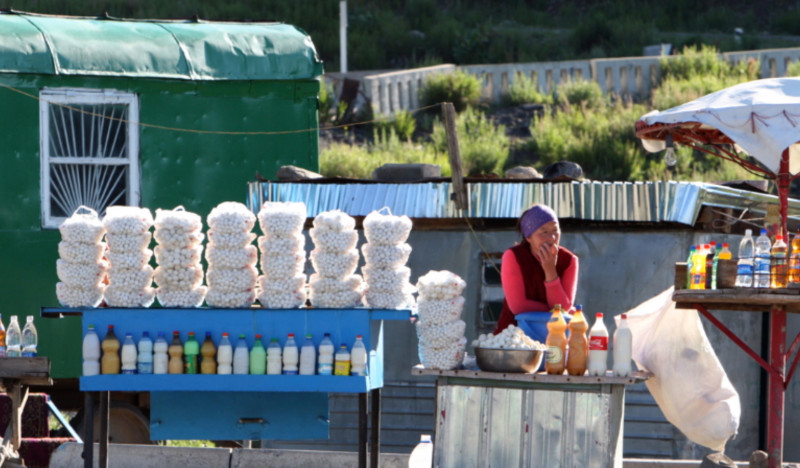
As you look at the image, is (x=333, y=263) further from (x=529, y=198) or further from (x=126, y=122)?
(x=126, y=122)

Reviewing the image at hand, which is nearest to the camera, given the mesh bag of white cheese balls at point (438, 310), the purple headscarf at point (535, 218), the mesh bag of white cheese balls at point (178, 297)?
the mesh bag of white cheese balls at point (438, 310)

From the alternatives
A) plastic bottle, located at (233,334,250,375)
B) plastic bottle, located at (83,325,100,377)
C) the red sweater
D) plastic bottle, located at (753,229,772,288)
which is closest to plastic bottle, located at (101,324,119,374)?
plastic bottle, located at (83,325,100,377)

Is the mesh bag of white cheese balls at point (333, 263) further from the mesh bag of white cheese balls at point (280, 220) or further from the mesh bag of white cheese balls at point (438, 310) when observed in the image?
the mesh bag of white cheese balls at point (438, 310)

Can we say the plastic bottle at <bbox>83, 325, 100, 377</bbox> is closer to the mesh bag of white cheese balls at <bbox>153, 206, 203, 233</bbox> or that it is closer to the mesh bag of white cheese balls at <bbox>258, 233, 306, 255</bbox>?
the mesh bag of white cheese balls at <bbox>153, 206, 203, 233</bbox>

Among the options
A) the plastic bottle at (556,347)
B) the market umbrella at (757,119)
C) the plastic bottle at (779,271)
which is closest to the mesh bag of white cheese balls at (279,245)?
the plastic bottle at (556,347)

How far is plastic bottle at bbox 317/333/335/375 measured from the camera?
679cm

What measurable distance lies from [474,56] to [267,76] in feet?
67.4

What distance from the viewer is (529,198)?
389 inches

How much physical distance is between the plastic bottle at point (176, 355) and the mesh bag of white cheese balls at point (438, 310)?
151 cm

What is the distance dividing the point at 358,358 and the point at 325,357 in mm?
203

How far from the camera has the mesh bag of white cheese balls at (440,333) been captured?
251 inches

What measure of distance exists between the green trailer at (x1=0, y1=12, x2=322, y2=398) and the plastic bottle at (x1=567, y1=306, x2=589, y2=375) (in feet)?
17.7

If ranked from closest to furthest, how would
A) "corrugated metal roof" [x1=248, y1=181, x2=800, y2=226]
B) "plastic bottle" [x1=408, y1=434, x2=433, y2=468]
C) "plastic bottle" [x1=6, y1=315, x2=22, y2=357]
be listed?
"plastic bottle" [x1=408, y1=434, x2=433, y2=468] < "plastic bottle" [x1=6, y1=315, x2=22, y2=357] < "corrugated metal roof" [x1=248, y1=181, x2=800, y2=226]

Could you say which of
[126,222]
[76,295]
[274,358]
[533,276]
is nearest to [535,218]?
[533,276]
